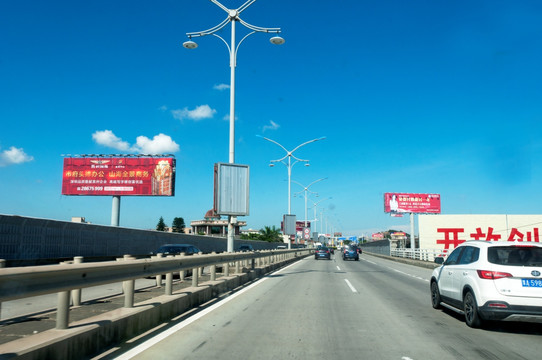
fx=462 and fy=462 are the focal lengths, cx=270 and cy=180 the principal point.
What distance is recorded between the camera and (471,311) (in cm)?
816

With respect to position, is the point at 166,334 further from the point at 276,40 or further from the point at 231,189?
the point at 276,40

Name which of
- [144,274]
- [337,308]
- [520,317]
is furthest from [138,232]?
[520,317]

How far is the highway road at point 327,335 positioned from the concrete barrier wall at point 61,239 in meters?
11.7

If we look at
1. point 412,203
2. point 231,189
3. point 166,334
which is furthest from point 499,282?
point 412,203

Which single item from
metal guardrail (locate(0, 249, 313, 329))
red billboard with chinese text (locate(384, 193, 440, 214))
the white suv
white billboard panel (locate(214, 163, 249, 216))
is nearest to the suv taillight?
the white suv

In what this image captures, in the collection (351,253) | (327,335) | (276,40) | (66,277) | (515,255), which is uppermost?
(276,40)

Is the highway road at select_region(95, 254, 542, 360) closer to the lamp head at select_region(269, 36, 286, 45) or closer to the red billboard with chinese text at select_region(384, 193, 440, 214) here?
the lamp head at select_region(269, 36, 286, 45)

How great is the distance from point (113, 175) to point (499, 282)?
54.8 metres

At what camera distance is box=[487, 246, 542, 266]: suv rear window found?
785 cm

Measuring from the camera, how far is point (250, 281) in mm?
17203

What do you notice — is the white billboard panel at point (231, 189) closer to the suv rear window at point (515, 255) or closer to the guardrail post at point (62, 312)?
the suv rear window at point (515, 255)

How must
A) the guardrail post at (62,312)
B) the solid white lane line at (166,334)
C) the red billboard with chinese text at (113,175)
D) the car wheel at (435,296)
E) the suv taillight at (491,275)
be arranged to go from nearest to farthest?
1. the guardrail post at (62,312)
2. the solid white lane line at (166,334)
3. the suv taillight at (491,275)
4. the car wheel at (435,296)
5. the red billboard with chinese text at (113,175)

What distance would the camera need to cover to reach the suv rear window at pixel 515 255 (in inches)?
309

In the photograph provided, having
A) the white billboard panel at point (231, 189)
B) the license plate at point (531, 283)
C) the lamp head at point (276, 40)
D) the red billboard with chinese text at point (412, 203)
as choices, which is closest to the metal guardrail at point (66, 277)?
the license plate at point (531, 283)
